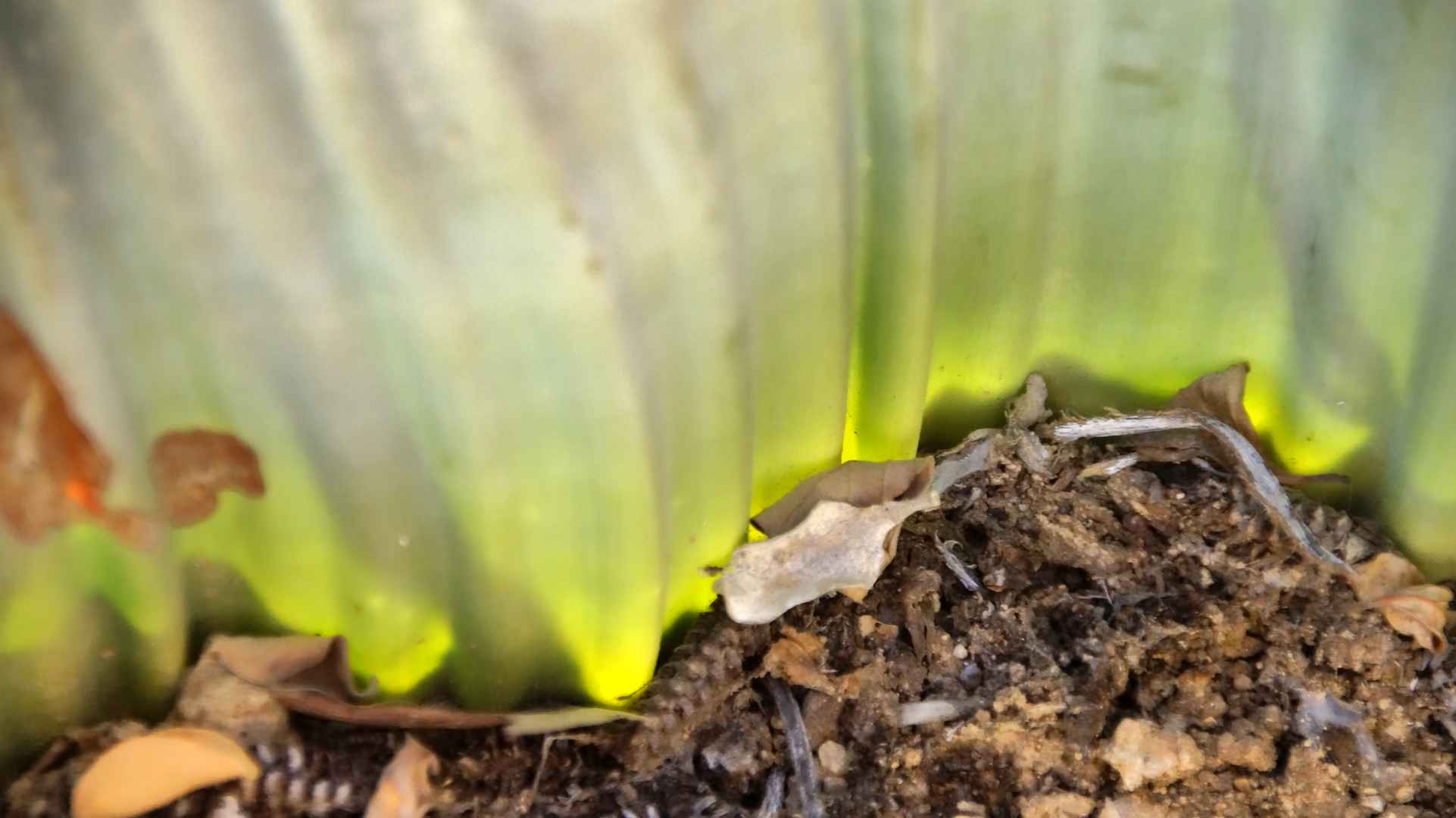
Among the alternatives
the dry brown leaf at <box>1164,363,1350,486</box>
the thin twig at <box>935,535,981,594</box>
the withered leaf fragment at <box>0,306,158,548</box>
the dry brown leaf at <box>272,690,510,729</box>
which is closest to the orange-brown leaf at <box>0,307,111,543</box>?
the withered leaf fragment at <box>0,306,158,548</box>

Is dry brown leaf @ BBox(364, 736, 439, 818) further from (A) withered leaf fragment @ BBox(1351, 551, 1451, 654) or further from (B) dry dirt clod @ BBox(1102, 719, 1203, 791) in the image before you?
(A) withered leaf fragment @ BBox(1351, 551, 1451, 654)

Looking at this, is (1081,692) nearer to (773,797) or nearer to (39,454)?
(773,797)

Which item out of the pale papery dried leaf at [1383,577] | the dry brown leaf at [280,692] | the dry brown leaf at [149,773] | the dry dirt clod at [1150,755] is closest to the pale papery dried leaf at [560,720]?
the dry brown leaf at [280,692]

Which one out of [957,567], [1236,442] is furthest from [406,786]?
[1236,442]

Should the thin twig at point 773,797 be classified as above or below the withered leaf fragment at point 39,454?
below

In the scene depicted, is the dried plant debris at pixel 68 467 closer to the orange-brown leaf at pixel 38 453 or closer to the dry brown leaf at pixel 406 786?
the orange-brown leaf at pixel 38 453
